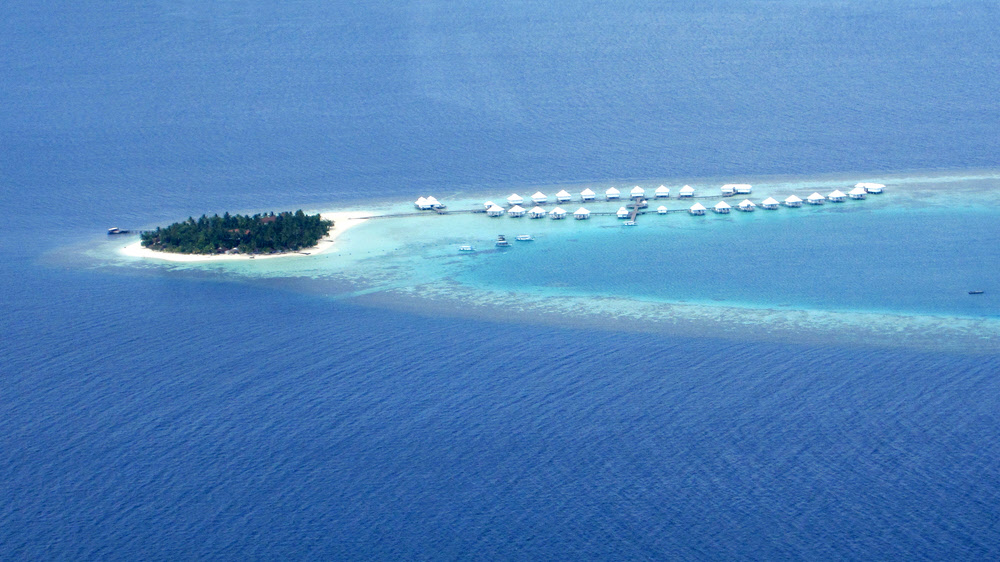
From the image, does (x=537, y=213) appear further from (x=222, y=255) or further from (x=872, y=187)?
(x=872, y=187)

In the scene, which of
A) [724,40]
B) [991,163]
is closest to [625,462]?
[991,163]

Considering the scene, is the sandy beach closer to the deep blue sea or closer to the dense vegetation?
the dense vegetation

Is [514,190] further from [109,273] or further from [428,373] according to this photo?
[428,373]

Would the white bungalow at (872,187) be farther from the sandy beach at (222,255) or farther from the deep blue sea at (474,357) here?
the sandy beach at (222,255)

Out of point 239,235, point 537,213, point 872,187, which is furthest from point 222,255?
point 872,187

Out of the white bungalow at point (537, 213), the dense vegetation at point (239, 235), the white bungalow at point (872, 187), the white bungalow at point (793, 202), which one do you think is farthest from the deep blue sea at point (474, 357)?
the white bungalow at point (537, 213)

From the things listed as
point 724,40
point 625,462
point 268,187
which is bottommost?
point 625,462
